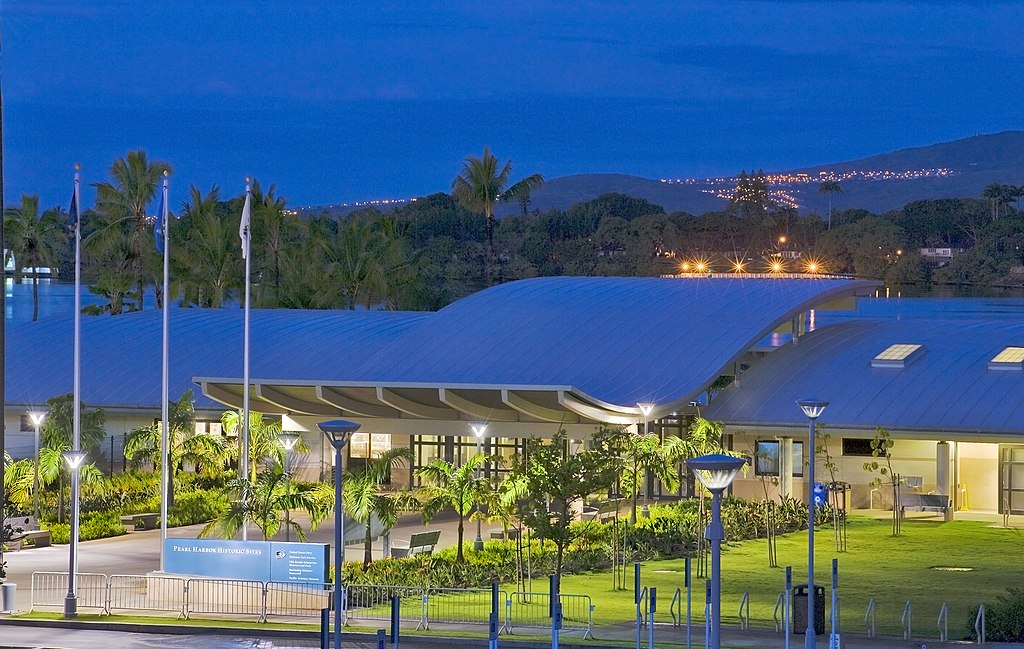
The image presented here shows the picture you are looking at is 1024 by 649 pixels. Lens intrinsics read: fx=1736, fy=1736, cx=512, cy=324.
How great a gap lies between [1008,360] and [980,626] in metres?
24.4

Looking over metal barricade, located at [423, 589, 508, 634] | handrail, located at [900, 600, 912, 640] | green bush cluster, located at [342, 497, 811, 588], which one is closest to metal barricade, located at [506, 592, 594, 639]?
metal barricade, located at [423, 589, 508, 634]

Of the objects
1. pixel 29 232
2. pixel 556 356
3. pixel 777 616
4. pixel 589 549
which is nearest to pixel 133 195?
pixel 29 232

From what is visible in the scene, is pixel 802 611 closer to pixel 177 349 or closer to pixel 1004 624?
pixel 1004 624

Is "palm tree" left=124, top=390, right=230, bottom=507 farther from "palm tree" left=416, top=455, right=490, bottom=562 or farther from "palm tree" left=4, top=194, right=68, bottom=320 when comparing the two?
"palm tree" left=4, top=194, right=68, bottom=320

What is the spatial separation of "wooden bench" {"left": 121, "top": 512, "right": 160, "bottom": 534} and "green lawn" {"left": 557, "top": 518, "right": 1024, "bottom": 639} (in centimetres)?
1514

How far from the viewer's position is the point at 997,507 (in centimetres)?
5225

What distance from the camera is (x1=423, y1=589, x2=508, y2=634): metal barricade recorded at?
1302 inches

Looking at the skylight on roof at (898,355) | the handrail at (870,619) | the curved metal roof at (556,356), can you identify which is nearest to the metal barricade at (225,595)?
the handrail at (870,619)

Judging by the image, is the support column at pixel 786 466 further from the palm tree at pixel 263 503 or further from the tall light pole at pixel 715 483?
the tall light pole at pixel 715 483

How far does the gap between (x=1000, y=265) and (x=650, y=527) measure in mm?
111549

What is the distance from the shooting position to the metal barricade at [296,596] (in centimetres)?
3428

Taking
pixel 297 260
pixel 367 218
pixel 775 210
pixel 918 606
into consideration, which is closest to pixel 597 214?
pixel 775 210

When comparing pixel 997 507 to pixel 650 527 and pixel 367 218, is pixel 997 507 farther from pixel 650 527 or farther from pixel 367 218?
pixel 367 218

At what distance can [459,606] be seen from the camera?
35.0 m
